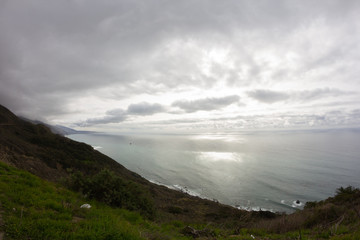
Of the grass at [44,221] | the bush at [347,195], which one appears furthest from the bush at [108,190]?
the bush at [347,195]

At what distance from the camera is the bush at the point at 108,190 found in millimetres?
8078

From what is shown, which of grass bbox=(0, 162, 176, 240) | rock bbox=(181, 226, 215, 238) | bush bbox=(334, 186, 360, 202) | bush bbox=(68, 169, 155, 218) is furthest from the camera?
bush bbox=(334, 186, 360, 202)

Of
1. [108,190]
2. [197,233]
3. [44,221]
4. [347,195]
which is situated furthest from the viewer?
[347,195]

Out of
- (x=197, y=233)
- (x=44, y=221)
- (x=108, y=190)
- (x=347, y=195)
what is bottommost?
(x=347, y=195)

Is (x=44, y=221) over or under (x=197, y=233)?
over

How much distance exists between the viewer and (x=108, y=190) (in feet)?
27.2

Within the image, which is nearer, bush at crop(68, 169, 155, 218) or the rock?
the rock

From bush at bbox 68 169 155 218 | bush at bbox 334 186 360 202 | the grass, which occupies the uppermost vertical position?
the grass

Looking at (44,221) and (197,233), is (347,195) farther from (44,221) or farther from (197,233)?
(44,221)

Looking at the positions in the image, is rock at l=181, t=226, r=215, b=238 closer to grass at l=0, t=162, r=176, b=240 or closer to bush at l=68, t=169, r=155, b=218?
bush at l=68, t=169, r=155, b=218

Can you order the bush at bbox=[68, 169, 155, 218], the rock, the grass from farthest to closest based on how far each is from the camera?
the bush at bbox=[68, 169, 155, 218], the rock, the grass

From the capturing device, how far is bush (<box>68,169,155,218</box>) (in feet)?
26.5

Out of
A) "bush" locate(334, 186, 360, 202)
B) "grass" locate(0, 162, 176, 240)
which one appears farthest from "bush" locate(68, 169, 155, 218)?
"bush" locate(334, 186, 360, 202)

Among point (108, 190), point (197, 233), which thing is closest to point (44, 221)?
point (108, 190)
